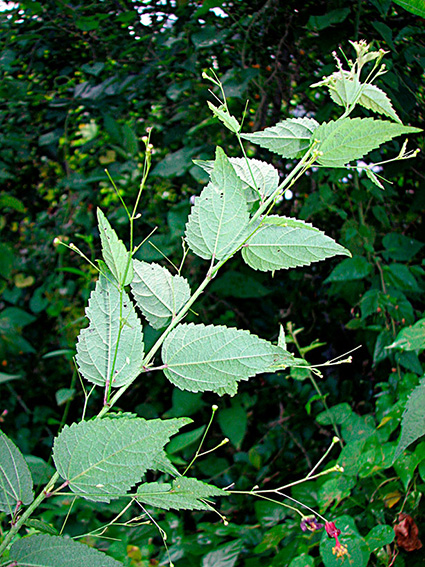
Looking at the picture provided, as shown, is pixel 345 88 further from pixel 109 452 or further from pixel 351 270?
pixel 351 270

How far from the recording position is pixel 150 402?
1.50 meters

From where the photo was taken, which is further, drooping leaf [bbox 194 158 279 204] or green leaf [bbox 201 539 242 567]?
green leaf [bbox 201 539 242 567]

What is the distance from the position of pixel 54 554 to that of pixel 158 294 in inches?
7.1

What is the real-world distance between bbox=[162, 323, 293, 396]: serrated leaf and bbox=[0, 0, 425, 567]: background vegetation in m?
0.52

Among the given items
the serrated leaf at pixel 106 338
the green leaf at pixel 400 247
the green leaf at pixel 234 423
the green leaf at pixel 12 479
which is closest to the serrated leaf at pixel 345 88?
the serrated leaf at pixel 106 338

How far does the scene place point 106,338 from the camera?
0.36 meters

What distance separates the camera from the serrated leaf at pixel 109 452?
0.98 ft

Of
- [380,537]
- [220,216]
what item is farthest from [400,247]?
[220,216]

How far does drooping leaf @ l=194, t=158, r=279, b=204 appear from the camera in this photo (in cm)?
40

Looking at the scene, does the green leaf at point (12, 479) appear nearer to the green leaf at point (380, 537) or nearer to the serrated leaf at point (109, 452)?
the serrated leaf at point (109, 452)

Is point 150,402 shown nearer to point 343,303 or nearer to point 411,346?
point 343,303

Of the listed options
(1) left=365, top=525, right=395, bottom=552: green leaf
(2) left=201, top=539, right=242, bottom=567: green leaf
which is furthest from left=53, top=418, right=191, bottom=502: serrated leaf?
(2) left=201, top=539, right=242, bottom=567: green leaf

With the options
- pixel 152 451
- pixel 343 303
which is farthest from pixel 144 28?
pixel 152 451

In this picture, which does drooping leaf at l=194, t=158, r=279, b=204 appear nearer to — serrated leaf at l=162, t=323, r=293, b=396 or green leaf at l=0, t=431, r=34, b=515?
serrated leaf at l=162, t=323, r=293, b=396
